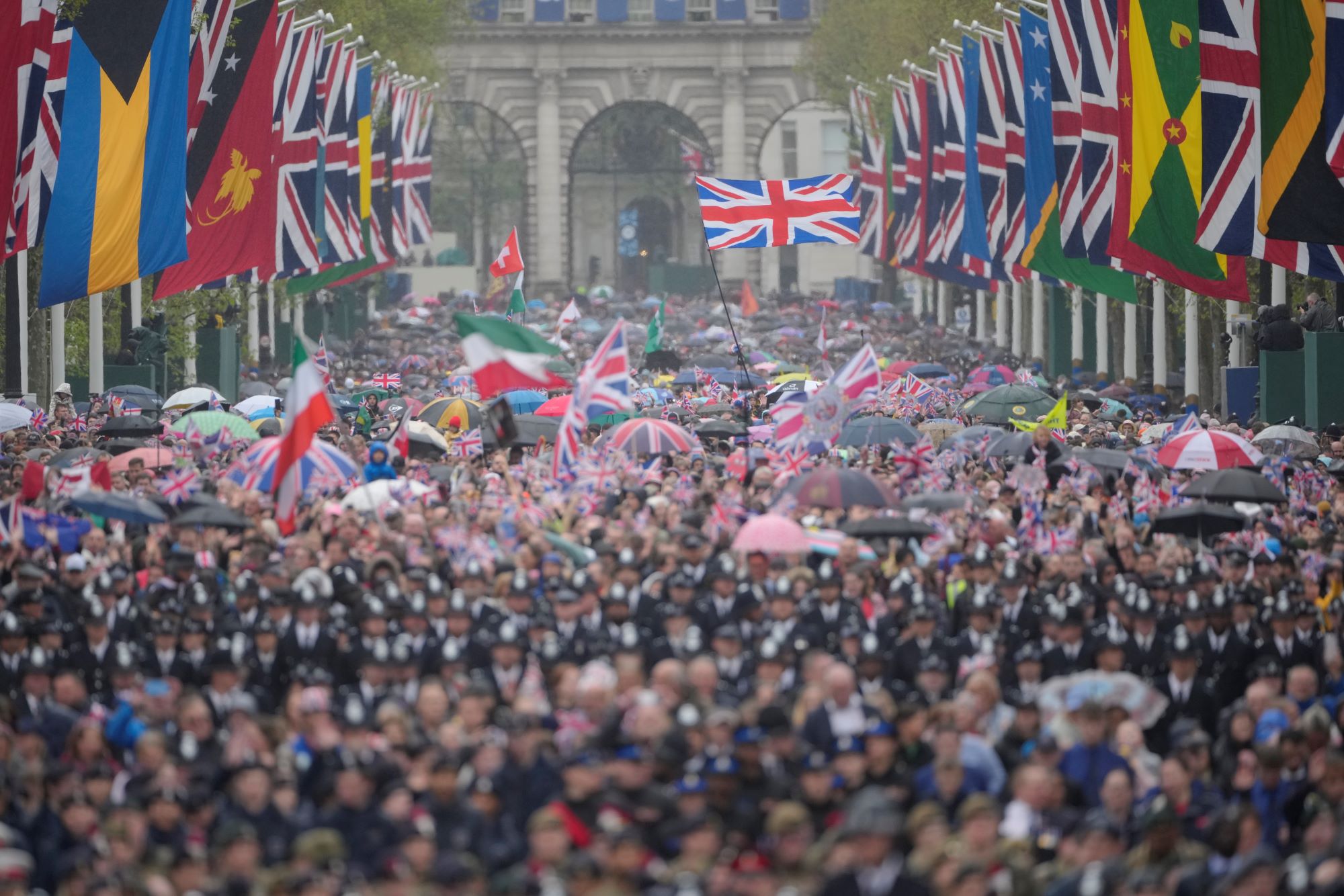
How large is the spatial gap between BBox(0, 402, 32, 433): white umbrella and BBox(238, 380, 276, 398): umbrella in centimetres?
896

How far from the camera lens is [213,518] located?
1947cm

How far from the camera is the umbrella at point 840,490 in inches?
786

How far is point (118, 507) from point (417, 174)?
45259mm

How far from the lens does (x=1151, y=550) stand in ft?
61.3

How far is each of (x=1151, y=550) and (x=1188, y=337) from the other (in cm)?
2291

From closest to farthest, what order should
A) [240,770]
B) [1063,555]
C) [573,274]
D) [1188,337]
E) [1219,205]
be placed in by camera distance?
[240,770]
[1063,555]
[1219,205]
[1188,337]
[573,274]

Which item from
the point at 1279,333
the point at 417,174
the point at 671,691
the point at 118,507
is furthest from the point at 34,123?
the point at 417,174

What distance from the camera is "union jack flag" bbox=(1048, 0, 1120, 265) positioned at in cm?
3472

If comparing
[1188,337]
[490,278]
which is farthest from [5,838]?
[490,278]

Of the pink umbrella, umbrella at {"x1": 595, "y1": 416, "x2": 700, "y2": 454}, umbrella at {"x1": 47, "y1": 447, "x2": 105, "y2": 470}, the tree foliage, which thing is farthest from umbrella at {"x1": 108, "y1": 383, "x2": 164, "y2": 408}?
the tree foliage

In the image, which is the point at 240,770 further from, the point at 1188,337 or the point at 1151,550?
the point at 1188,337

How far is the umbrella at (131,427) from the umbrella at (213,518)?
811cm

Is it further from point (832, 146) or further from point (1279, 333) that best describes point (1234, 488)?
point (832, 146)

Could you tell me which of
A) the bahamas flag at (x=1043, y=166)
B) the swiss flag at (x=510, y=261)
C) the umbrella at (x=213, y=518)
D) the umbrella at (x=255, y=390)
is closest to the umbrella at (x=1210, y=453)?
the umbrella at (x=213, y=518)
